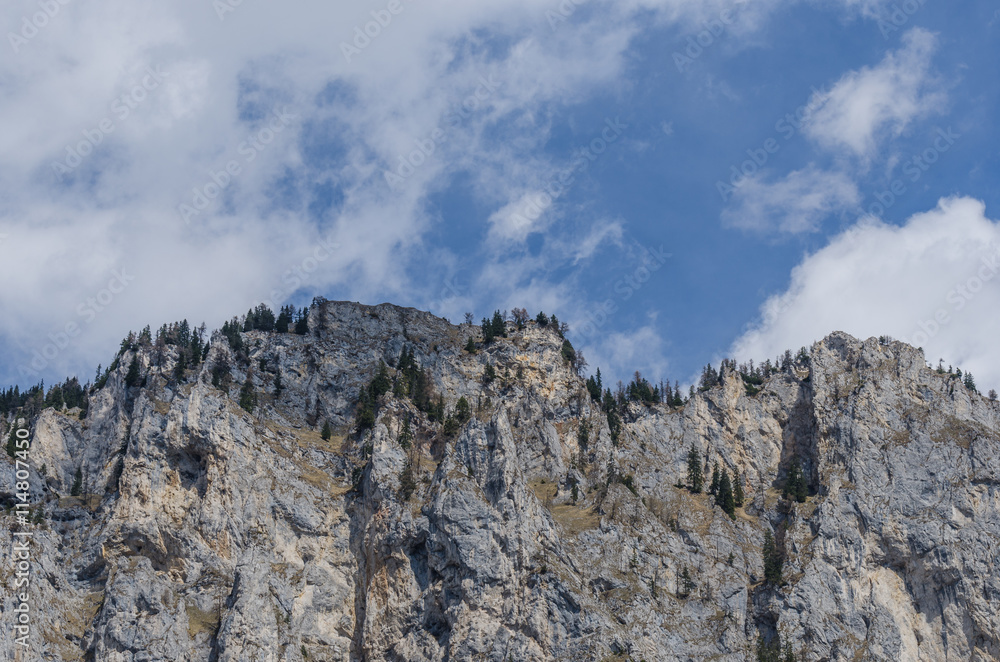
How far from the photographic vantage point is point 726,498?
486 ft

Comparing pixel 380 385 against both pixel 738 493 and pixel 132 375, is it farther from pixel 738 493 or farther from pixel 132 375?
pixel 738 493

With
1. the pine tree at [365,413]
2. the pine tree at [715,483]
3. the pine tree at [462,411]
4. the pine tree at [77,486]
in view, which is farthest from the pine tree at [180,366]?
the pine tree at [715,483]

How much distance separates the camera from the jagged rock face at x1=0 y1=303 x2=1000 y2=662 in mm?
121562

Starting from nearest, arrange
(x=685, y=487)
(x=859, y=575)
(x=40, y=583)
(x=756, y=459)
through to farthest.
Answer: (x=40, y=583) → (x=859, y=575) → (x=685, y=487) → (x=756, y=459)

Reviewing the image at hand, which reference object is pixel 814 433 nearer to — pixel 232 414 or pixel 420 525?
pixel 420 525

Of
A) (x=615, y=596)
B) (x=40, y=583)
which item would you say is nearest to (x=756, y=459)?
(x=615, y=596)

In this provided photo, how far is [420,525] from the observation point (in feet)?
419

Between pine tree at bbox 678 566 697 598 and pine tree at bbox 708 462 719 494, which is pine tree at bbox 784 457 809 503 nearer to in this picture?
pine tree at bbox 708 462 719 494

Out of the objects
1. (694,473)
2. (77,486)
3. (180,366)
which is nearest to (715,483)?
(694,473)

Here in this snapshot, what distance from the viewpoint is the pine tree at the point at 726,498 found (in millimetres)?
146875

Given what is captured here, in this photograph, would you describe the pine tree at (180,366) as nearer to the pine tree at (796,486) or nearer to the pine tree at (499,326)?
the pine tree at (499,326)

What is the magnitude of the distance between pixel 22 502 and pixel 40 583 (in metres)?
12.2

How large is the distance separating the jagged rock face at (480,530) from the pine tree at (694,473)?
1851 millimetres

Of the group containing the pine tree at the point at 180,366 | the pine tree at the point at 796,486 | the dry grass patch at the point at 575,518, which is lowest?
the dry grass patch at the point at 575,518
